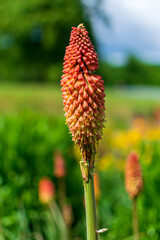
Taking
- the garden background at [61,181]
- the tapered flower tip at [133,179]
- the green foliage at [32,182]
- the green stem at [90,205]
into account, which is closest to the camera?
A: the green stem at [90,205]

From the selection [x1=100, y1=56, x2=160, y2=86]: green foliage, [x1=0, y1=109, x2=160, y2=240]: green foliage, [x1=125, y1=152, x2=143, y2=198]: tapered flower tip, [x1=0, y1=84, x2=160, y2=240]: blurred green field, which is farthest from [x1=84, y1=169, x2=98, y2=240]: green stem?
[x1=100, y1=56, x2=160, y2=86]: green foliage

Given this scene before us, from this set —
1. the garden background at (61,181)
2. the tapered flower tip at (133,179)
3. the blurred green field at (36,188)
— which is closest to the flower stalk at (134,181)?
the tapered flower tip at (133,179)

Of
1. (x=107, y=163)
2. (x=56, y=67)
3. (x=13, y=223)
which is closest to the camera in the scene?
(x=13, y=223)

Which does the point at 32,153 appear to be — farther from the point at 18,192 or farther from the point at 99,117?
the point at 99,117

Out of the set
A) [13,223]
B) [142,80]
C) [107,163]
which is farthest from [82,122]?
[142,80]

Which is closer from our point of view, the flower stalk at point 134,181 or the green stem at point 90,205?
the green stem at point 90,205

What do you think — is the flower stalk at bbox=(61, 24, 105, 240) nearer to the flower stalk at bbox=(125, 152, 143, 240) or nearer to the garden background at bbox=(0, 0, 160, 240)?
the garden background at bbox=(0, 0, 160, 240)

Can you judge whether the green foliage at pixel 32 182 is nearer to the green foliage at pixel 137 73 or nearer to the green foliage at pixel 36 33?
the green foliage at pixel 36 33
